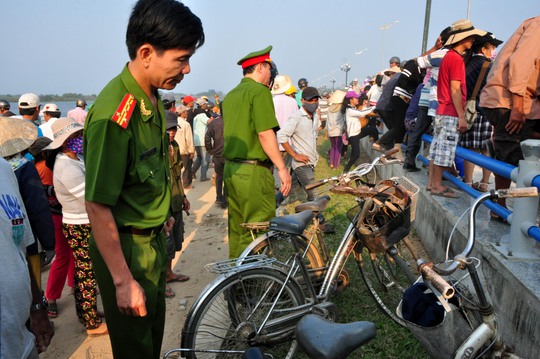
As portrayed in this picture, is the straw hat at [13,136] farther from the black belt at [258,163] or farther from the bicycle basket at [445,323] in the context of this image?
the bicycle basket at [445,323]

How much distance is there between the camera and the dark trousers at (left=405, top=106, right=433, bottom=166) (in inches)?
216

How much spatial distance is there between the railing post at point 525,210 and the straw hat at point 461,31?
6.91ft

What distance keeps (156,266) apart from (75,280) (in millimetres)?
2100

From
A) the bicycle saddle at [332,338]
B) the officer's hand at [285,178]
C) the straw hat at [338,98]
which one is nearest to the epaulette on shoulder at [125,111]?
the bicycle saddle at [332,338]

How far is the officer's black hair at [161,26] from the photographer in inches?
63.9

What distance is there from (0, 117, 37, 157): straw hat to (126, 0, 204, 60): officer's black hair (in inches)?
49.9

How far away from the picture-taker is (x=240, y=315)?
8.93 ft

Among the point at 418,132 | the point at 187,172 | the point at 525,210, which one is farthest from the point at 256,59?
the point at 187,172

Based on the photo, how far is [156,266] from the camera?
75.6 inches

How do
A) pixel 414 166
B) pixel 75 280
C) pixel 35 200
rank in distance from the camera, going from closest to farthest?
1. pixel 35 200
2. pixel 75 280
3. pixel 414 166

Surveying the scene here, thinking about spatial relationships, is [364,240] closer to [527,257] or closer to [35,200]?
[527,257]

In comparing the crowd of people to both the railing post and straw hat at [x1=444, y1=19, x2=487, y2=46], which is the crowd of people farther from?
the railing post

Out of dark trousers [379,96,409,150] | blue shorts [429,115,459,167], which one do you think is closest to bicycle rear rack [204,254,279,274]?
blue shorts [429,115,459,167]

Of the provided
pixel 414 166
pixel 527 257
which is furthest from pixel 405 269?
pixel 414 166
